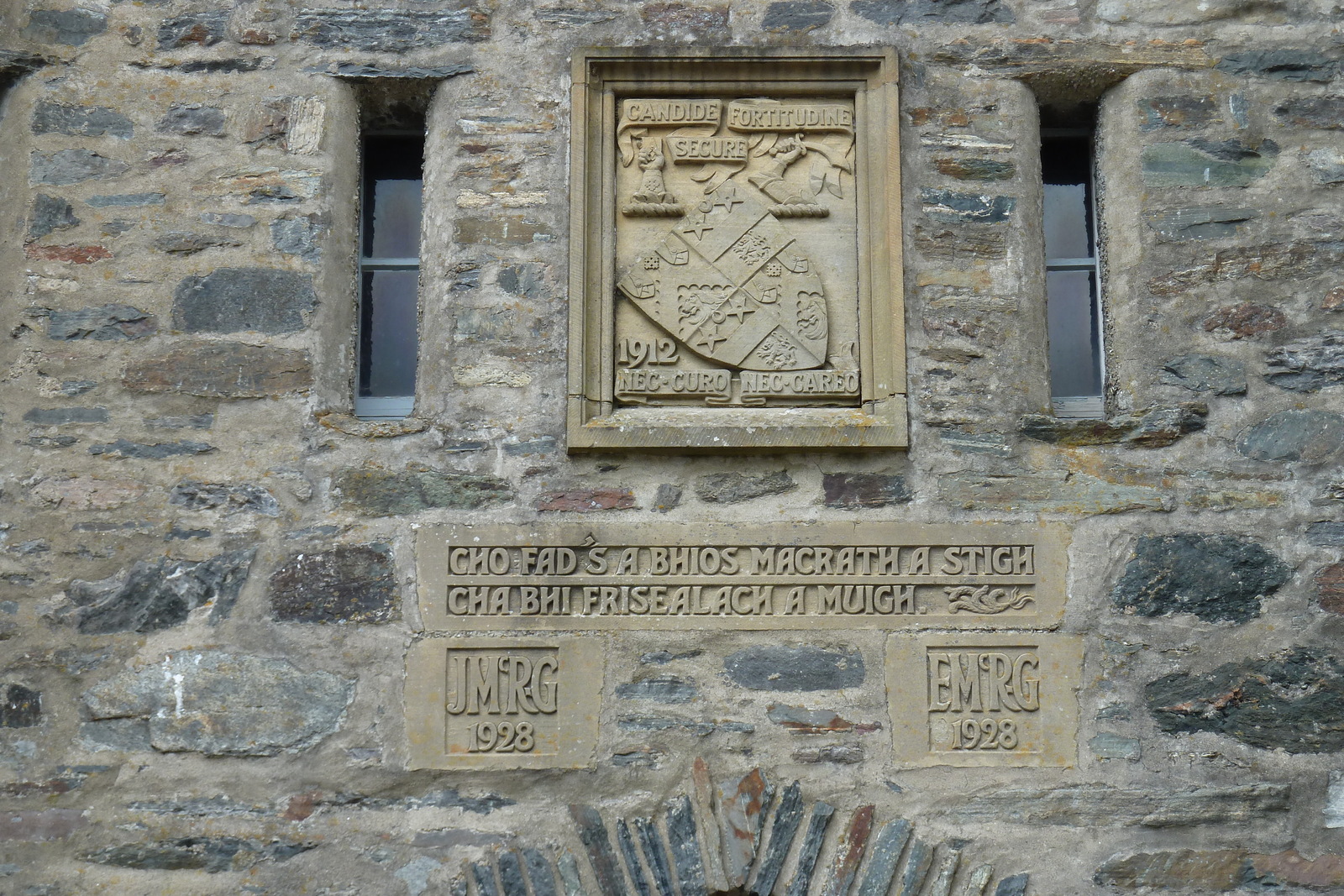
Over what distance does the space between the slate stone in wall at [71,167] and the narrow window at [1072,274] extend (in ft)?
9.23

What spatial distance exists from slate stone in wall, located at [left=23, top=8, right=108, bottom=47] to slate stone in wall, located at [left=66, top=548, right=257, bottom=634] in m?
1.65

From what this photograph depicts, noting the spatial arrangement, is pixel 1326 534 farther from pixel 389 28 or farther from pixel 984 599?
pixel 389 28

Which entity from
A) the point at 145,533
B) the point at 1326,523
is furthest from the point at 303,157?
the point at 1326,523

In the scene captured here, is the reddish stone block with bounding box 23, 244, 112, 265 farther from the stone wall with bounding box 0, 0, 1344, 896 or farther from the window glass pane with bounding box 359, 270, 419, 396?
the window glass pane with bounding box 359, 270, 419, 396

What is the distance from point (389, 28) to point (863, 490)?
2.02m

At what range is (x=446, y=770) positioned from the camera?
395 centimetres

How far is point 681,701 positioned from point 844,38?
2.05 m

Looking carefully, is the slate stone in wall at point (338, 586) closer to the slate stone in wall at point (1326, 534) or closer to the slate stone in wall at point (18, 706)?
the slate stone in wall at point (18, 706)

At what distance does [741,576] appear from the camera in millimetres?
→ 4078

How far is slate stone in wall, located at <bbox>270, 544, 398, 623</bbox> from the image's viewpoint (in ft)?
13.3

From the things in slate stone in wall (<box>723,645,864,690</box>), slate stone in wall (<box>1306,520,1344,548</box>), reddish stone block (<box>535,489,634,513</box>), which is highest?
reddish stone block (<box>535,489,634,513</box>)

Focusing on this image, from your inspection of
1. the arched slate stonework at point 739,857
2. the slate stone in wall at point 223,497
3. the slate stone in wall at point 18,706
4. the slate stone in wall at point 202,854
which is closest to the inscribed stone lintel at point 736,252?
the slate stone in wall at point 223,497

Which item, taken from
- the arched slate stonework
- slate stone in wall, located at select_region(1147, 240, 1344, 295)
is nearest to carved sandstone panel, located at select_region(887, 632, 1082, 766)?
the arched slate stonework

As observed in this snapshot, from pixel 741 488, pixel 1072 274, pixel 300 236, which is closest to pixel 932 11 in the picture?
pixel 1072 274
